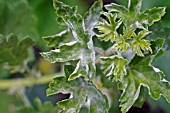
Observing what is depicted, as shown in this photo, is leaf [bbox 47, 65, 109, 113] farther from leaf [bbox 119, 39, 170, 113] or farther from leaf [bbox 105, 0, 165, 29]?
leaf [bbox 105, 0, 165, 29]

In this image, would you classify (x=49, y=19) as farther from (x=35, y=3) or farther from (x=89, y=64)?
(x=89, y=64)

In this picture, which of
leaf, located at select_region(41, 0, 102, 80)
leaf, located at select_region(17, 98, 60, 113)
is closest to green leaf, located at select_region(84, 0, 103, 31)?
leaf, located at select_region(41, 0, 102, 80)

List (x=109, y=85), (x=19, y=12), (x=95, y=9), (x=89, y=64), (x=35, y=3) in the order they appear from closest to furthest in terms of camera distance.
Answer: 1. (x=89, y=64)
2. (x=95, y=9)
3. (x=109, y=85)
4. (x=19, y=12)
5. (x=35, y=3)

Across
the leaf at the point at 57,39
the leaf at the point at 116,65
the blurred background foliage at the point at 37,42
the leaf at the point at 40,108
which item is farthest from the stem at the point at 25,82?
the leaf at the point at 116,65

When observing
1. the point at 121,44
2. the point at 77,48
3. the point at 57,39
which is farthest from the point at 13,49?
the point at 121,44

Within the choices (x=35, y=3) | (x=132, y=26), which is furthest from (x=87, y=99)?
(x=35, y=3)

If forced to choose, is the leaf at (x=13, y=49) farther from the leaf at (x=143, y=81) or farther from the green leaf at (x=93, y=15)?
the leaf at (x=143, y=81)

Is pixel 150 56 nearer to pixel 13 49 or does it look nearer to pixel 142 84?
pixel 142 84
